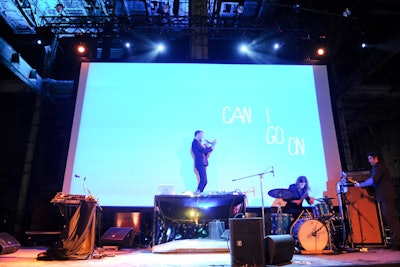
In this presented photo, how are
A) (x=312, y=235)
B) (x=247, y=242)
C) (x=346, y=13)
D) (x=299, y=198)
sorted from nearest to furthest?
1. (x=247, y=242)
2. (x=312, y=235)
3. (x=299, y=198)
4. (x=346, y=13)

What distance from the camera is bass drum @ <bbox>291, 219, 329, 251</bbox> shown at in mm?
4188

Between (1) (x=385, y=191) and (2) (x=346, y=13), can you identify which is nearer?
(1) (x=385, y=191)

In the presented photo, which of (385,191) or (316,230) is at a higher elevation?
(385,191)

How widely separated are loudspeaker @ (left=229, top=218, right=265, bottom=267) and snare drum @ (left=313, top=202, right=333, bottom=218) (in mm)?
1842

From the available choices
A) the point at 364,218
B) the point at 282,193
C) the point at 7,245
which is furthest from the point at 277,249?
the point at 7,245

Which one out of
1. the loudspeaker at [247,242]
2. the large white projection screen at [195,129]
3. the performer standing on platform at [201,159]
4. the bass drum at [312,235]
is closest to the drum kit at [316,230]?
the bass drum at [312,235]

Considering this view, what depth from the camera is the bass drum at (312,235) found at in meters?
4.19

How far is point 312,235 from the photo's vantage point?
4207 mm

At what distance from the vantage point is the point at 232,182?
5.41 metres

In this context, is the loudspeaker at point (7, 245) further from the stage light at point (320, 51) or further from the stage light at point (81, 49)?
the stage light at point (320, 51)

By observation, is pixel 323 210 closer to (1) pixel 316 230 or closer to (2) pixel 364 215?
(1) pixel 316 230

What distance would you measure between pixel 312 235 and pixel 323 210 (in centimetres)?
40

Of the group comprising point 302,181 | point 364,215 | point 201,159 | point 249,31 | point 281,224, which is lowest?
point 281,224

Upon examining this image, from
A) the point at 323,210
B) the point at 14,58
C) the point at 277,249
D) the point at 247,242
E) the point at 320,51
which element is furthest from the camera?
the point at 14,58
